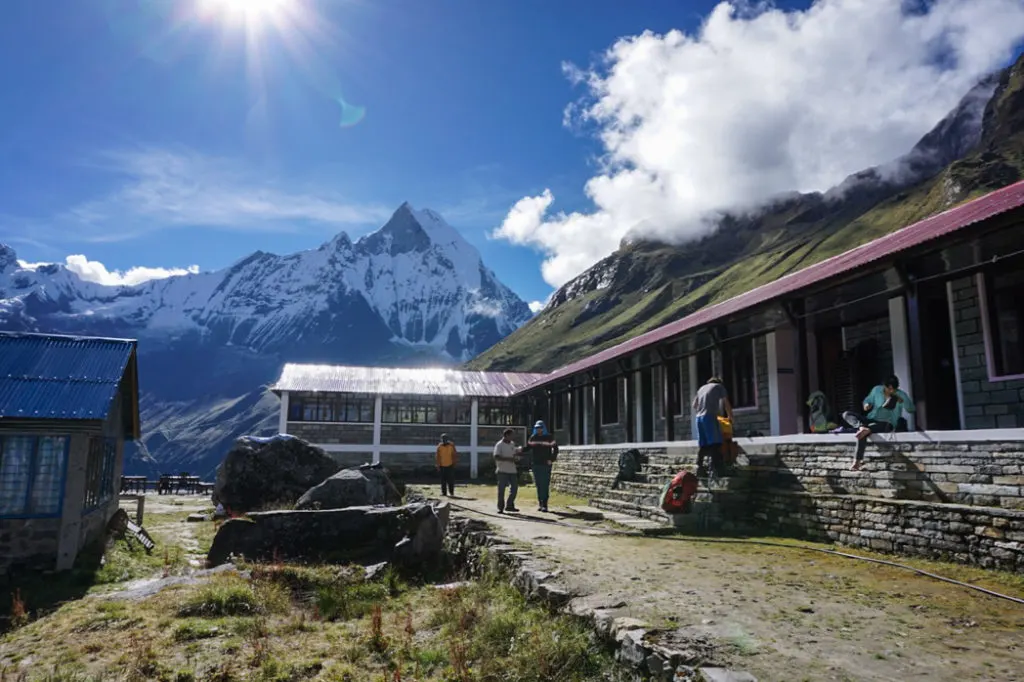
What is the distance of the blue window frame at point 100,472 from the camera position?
38.1 feet

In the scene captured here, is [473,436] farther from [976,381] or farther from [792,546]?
[792,546]

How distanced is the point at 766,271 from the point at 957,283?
9968cm

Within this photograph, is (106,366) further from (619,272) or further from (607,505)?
(619,272)

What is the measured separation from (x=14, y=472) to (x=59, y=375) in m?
1.85

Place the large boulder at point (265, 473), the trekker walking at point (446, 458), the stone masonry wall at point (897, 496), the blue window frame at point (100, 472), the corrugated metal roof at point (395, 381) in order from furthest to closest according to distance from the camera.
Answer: the corrugated metal roof at point (395, 381), the large boulder at point (265, 473), the trekker walking at point (446, 458), the blue window frame at point (100, 472), the stone masonry wall at point (897, 496)

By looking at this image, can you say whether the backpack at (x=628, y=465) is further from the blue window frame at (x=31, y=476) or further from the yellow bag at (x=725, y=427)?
the blue window frame at (x=31, y=476)

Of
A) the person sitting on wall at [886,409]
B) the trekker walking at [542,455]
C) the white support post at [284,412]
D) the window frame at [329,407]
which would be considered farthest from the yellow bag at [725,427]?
the white support post at [284,412]

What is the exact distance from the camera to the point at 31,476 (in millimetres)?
10492

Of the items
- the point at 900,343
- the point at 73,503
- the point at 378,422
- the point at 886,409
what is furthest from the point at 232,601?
the point at 378,422

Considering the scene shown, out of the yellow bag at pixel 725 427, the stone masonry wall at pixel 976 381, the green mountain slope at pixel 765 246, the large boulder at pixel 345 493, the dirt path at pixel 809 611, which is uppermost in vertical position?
the green mountain slope at pixel 765 246

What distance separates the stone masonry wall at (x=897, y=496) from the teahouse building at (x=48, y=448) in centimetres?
1016

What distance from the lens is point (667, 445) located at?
13375 millimetres

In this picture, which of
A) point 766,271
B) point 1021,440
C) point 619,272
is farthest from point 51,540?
point 619,272

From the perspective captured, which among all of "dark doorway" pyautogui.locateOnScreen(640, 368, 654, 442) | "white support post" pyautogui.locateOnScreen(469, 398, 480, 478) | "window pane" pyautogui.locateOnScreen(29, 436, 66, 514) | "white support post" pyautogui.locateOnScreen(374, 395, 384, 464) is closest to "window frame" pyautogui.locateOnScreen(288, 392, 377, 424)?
"white support post" pyautogui.locateOnScreen(374, 395, 384, 464)
